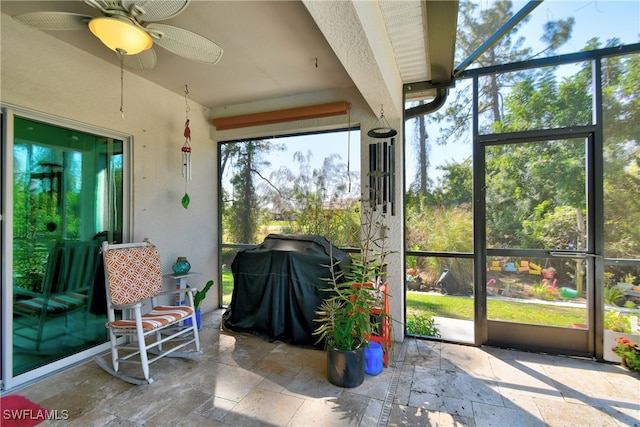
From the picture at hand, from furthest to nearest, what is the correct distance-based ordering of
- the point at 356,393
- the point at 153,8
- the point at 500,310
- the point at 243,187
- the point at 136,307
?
1. the point at 243,187
2. the point at 500,310
3. the point at 136,307
4. the point at 356,393
5. the point at 153,8

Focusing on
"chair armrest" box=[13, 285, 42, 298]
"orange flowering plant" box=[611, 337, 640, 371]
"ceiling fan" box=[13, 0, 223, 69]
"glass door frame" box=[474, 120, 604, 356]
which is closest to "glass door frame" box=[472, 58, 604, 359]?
"glass door frame" box=[474, 120, 604, 356]

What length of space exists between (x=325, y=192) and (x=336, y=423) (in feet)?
8.01

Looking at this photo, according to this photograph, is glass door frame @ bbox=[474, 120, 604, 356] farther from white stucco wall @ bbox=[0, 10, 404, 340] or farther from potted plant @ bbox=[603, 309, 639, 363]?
white stucco wall @ bbox=[0, 10, 404, 340]

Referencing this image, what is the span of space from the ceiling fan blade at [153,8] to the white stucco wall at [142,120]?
138 cm

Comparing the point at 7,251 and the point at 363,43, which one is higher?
the point at 363,43

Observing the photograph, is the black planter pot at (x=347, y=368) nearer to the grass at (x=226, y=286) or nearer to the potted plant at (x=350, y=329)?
the potted plant at (x=350, y=329)

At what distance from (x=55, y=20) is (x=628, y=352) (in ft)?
15.4

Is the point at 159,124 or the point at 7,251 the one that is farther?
the point at 159,124

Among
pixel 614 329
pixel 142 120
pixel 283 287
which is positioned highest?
pixel 142 120

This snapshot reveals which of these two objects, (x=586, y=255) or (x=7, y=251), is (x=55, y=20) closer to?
(x=7, y=251)

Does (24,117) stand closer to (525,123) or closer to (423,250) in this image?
(423,250)

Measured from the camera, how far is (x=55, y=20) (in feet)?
5.74

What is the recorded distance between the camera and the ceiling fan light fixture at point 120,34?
65.6 inches

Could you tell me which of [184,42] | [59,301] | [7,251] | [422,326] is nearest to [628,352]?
[422,326]
